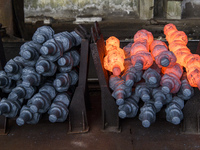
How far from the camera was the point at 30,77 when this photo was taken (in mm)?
1786

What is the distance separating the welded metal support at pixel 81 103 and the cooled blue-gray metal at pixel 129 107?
38cm

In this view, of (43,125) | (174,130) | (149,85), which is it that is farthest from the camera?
(43,125)

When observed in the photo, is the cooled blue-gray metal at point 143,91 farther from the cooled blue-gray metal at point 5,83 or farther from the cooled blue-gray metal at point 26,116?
the cooled blue-gray metal at point 5,83

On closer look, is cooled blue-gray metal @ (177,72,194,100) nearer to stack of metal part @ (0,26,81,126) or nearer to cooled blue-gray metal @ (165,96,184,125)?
cooled blue-gray metal @ (165,96,184,125)

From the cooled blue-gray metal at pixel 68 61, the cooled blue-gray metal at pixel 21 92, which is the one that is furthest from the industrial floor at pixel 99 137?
the cooled blue-gray metal at pixel 68 61

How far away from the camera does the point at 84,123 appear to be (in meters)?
1.97

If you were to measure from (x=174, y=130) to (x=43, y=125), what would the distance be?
120cm

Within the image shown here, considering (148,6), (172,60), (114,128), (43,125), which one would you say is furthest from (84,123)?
(148,6)

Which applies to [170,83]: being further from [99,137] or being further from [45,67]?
[45,67]

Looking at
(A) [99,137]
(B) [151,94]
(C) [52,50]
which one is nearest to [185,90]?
(B) [151,94]

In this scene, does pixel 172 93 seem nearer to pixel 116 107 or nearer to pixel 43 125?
pixel 116 107

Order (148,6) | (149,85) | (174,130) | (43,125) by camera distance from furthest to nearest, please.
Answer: (148,6)
(43,125)
(174,130)
(149,85)

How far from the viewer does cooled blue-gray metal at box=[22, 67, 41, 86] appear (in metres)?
1.77

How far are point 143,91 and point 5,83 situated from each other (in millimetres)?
1171
